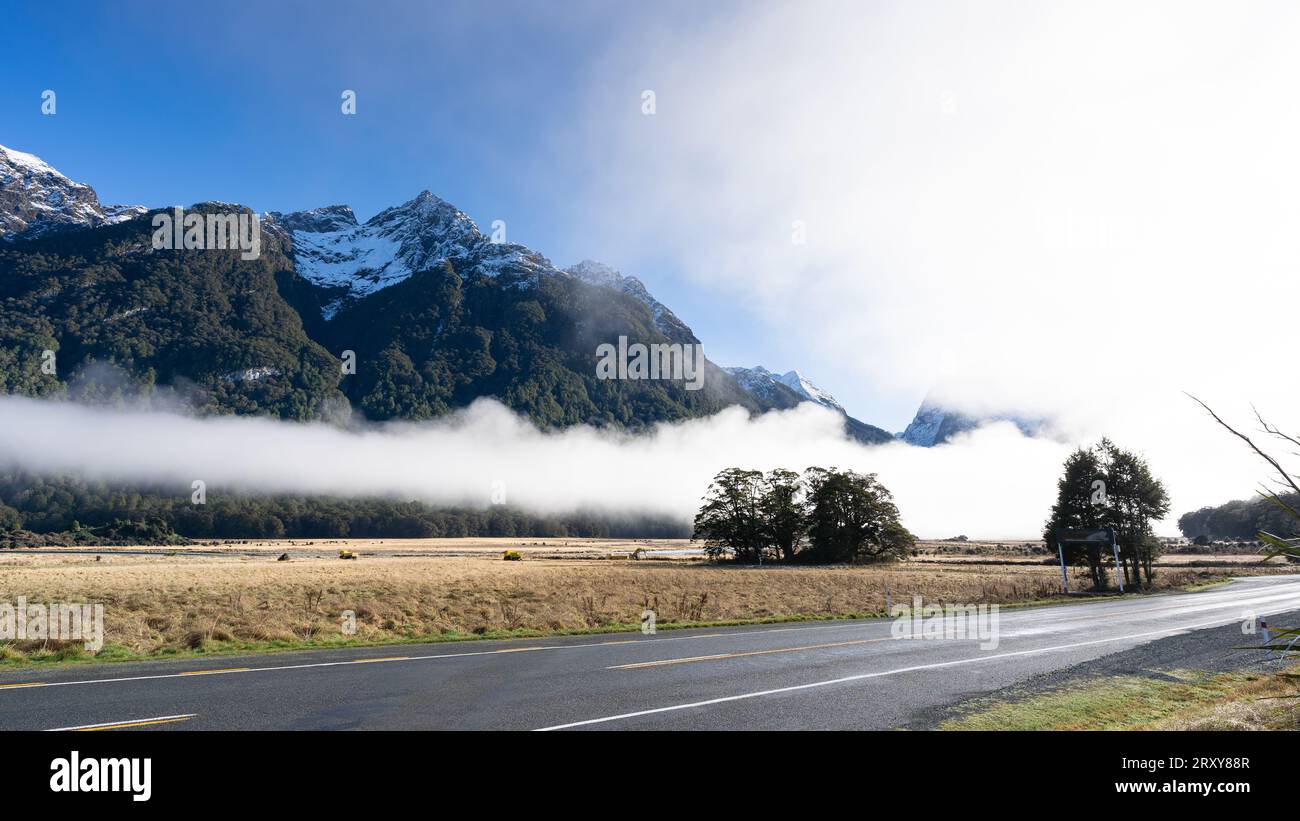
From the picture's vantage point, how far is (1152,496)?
40438 millimetres

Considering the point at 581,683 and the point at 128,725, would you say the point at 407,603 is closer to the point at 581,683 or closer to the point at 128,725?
the point at 581,683

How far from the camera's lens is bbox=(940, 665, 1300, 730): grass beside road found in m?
7.58

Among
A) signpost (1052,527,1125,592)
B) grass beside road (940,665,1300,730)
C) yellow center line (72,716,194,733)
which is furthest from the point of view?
signpost (1052,527,1125,592)

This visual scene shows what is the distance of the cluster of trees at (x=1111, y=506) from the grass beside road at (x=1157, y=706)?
1321 inches

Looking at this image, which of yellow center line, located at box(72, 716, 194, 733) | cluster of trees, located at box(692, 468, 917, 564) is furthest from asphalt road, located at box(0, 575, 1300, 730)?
cluster of trees, located at box(692, 468, 917, 564)

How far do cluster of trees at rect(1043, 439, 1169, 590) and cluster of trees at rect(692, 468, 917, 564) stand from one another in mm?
24571

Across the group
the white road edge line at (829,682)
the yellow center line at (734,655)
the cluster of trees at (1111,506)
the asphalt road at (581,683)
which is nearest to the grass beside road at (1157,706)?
the asphalt road at (581,683)

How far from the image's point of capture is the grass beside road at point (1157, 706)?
7.58 m

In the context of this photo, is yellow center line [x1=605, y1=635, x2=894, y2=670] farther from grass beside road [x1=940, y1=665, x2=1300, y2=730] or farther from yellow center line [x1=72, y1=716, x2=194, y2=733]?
yellow center line [x1=72, y1=716, x2=194, y2=733]

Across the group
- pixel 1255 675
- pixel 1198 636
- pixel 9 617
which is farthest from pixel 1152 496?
pixel 9 617

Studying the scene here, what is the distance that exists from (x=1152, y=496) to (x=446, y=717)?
47.7m

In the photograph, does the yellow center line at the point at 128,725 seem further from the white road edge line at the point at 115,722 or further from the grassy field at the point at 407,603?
the grassy field at the point at 407,603

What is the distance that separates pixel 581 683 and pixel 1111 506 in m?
44.1

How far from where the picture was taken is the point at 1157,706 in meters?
9.70
